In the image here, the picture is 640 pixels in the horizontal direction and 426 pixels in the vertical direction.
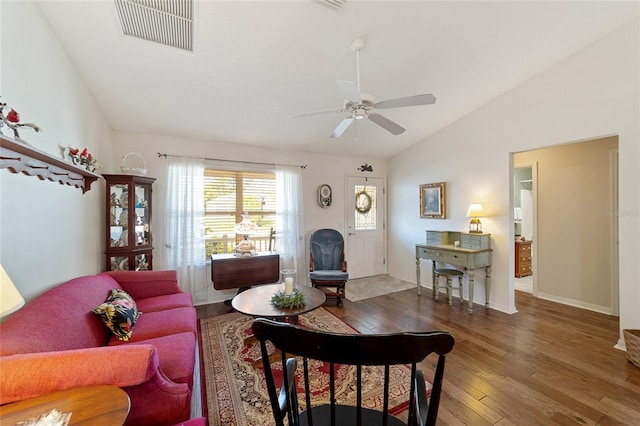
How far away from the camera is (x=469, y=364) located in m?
2.21

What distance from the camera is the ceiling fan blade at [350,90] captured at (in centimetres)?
179

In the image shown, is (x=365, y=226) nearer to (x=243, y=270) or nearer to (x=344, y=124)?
(x=243, y=270)

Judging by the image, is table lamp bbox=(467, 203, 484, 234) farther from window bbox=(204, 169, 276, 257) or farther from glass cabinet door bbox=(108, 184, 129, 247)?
glass cabinet door bbox=(108, 184, 129, 247)

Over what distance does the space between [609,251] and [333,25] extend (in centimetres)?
411

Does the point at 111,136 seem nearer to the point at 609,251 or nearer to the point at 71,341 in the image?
the point at 71,341

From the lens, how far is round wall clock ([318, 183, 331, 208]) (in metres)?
4.62

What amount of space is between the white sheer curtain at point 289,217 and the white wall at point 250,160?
0.24 meters

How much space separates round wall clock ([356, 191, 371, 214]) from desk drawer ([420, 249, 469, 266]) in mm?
1504

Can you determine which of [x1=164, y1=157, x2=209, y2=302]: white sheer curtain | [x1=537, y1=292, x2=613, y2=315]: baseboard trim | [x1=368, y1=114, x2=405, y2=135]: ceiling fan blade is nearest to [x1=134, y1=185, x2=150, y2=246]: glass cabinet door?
[x1=164, y1=157, x2=209, y2=302]: white sheer curtain

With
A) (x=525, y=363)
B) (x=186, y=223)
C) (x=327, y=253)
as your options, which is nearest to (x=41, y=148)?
(x=186, y=223)

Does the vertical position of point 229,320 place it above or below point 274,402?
below

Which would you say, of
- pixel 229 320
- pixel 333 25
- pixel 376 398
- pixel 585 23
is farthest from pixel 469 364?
pixel 585 23

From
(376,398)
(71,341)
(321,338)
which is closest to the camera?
(321,338)

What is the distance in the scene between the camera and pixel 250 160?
159 inches
